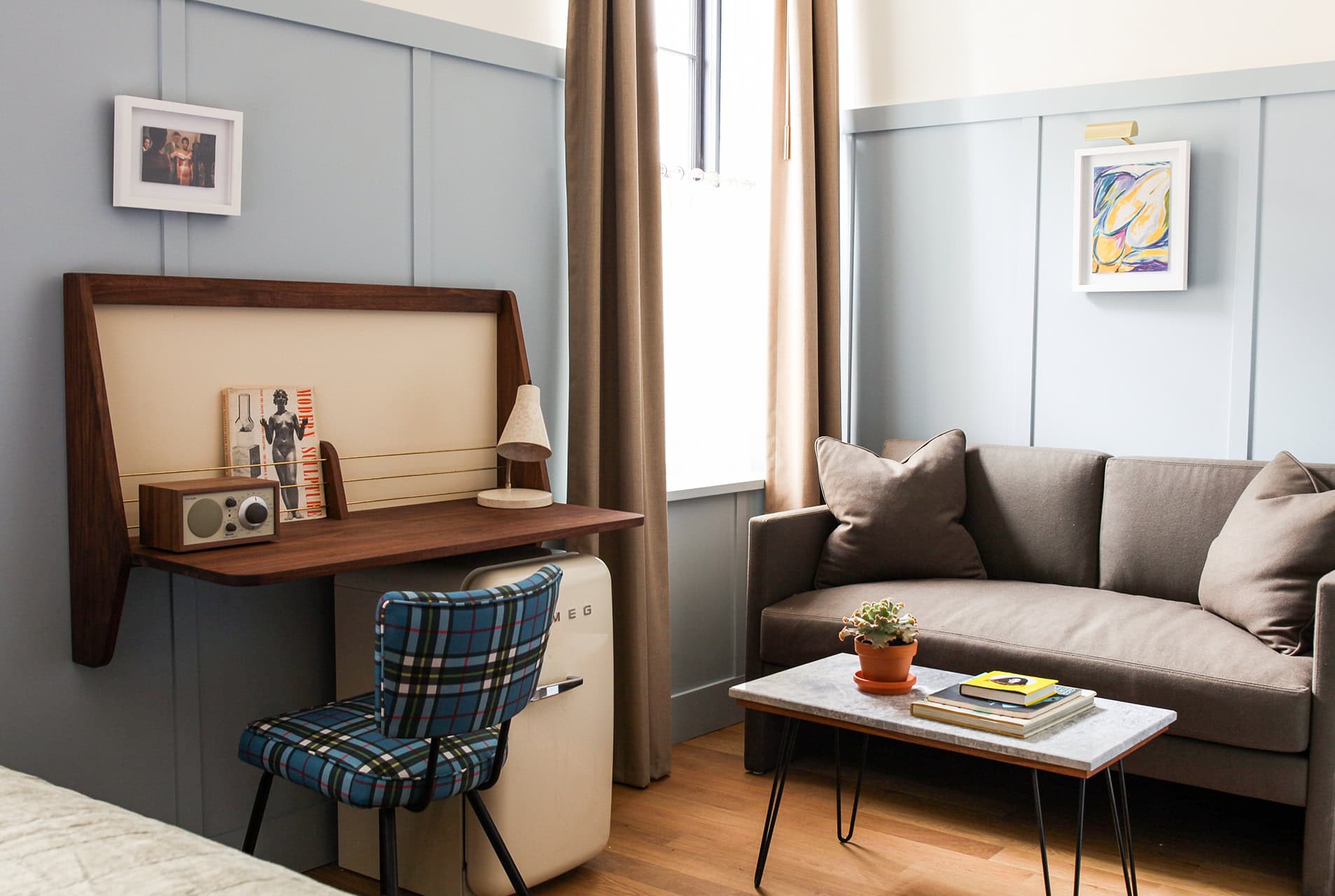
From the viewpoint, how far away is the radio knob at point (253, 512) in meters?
2.23

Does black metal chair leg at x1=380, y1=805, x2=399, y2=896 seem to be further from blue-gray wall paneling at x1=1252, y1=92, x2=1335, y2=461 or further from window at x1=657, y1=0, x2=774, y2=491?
blue-gray wall paneling at x1=1252, y1=92, x2=1335, y2=461

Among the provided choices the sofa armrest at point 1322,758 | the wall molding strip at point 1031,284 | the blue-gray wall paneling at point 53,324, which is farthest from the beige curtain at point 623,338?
the sofa armrest at point 1322,758

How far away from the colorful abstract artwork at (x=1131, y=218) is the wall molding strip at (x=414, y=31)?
5.61 ft

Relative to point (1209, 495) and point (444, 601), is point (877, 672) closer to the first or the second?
point (444, 601)

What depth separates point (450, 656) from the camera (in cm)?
194

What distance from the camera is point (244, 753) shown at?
2.23 meters

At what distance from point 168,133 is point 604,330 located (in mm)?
1258

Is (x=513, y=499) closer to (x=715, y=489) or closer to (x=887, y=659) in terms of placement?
(x=887, y=659)

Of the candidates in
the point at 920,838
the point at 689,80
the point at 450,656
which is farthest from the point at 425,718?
the point at 689,80

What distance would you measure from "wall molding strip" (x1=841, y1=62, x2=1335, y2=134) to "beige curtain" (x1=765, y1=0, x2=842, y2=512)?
24 centimetres

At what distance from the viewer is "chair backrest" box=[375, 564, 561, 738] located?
6.28ft

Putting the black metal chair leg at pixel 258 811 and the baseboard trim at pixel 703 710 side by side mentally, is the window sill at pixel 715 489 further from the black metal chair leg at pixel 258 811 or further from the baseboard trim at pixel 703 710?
the black metal chair leg at pixel 258 811

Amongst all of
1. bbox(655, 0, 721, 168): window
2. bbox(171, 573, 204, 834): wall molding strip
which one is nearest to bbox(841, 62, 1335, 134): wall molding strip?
bbox(655, 0, 721, 168): window

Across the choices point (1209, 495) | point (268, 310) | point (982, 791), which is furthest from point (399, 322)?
point (1209, 495)
